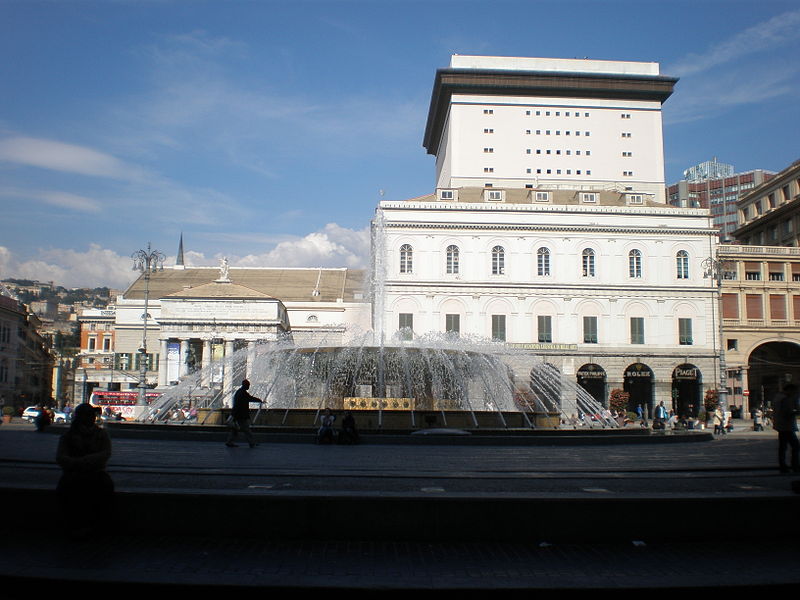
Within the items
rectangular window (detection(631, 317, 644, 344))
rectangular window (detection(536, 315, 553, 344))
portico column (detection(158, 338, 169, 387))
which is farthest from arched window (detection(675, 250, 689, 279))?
portico column (detection(158, 338, 169, 387))

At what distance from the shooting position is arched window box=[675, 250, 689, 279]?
55844 mm

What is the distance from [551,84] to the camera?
7062 cm

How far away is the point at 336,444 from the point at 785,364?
171 ft

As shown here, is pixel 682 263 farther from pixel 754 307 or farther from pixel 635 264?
pixel 754 307

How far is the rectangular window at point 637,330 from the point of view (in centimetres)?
5469

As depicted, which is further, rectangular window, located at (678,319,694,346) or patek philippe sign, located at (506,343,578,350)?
rectangular window, located at (678,319,694,346)

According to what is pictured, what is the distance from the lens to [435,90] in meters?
76.4

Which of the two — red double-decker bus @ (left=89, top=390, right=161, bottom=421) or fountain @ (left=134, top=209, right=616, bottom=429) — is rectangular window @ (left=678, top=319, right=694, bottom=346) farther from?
red double-decker bus @ (left=89, top=390, right=161, bottom=421)

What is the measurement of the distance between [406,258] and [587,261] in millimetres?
13407

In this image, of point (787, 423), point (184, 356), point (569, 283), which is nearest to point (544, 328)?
point (569, 283)

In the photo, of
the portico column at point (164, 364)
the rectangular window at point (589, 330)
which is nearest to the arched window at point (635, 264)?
the rectangular window at point (589, 330)

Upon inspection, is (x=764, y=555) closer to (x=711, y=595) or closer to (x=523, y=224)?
(x=711, y=595)

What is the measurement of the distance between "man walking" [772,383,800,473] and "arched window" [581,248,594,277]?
44852mm

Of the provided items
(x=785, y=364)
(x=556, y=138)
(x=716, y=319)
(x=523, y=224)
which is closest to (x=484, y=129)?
(x=556, y=138)
